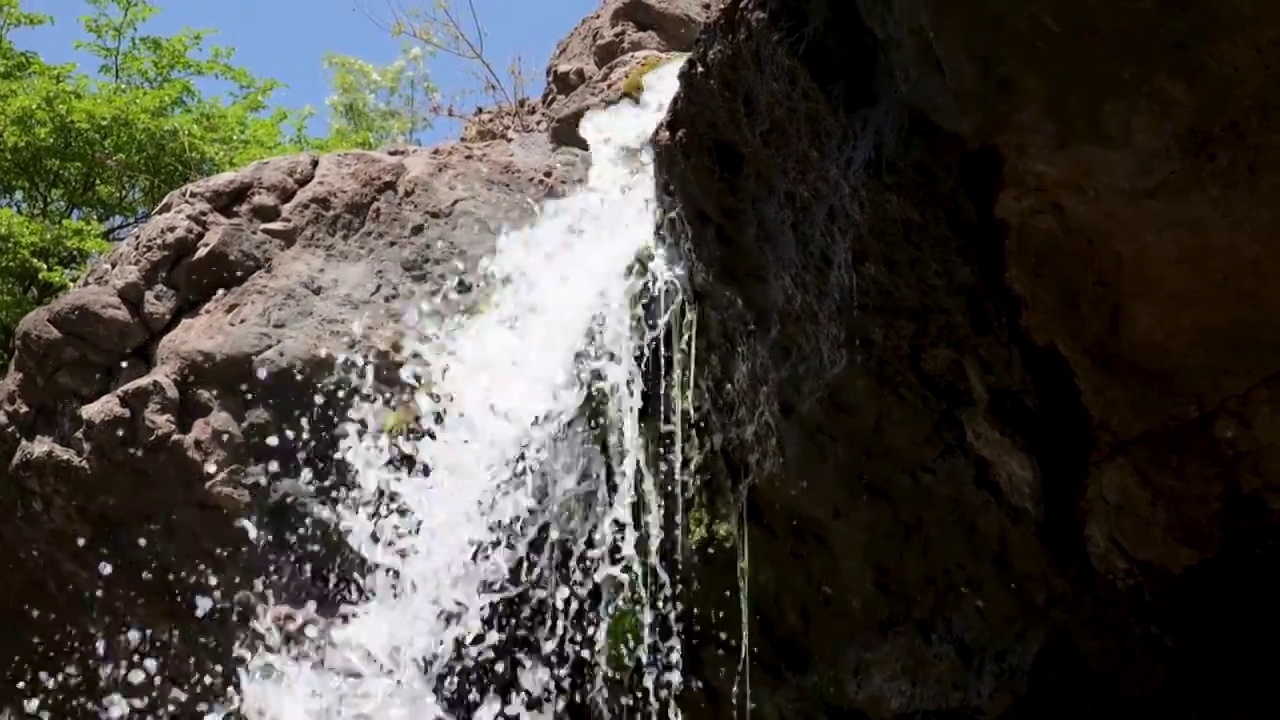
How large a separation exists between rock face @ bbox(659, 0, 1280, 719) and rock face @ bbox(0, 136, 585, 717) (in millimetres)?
1668

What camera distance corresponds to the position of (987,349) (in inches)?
104

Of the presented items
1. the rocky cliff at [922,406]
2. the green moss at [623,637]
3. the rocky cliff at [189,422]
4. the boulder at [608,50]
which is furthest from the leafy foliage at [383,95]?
the green moss at [623,637]

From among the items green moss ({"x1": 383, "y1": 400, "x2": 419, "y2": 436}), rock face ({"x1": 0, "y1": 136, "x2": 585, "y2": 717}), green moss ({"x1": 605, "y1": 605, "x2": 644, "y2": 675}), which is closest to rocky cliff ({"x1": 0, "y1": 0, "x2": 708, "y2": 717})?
rock face ({"x1": 0, "y1": 136, "x2": 585, "y2": 717})

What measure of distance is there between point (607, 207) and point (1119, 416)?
2.62 meters

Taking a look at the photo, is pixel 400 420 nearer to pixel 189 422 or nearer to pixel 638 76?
pixel 189 422

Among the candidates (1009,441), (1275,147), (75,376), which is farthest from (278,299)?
(1275,147)

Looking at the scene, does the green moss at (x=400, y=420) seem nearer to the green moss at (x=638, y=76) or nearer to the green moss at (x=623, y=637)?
the green moss at (x=623, y=637)

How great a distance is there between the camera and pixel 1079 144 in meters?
2.15

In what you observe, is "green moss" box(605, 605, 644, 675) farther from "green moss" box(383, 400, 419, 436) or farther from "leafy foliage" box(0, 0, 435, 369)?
"leafy foliage" box(0, 0, 435, 369)

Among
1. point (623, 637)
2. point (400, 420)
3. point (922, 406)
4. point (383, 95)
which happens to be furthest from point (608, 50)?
point (383, 95)

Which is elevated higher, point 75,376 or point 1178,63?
point 75,376

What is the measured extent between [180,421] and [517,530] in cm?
134

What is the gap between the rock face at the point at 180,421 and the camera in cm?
399

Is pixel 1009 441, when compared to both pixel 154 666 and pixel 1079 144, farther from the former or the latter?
pixel 154 666
